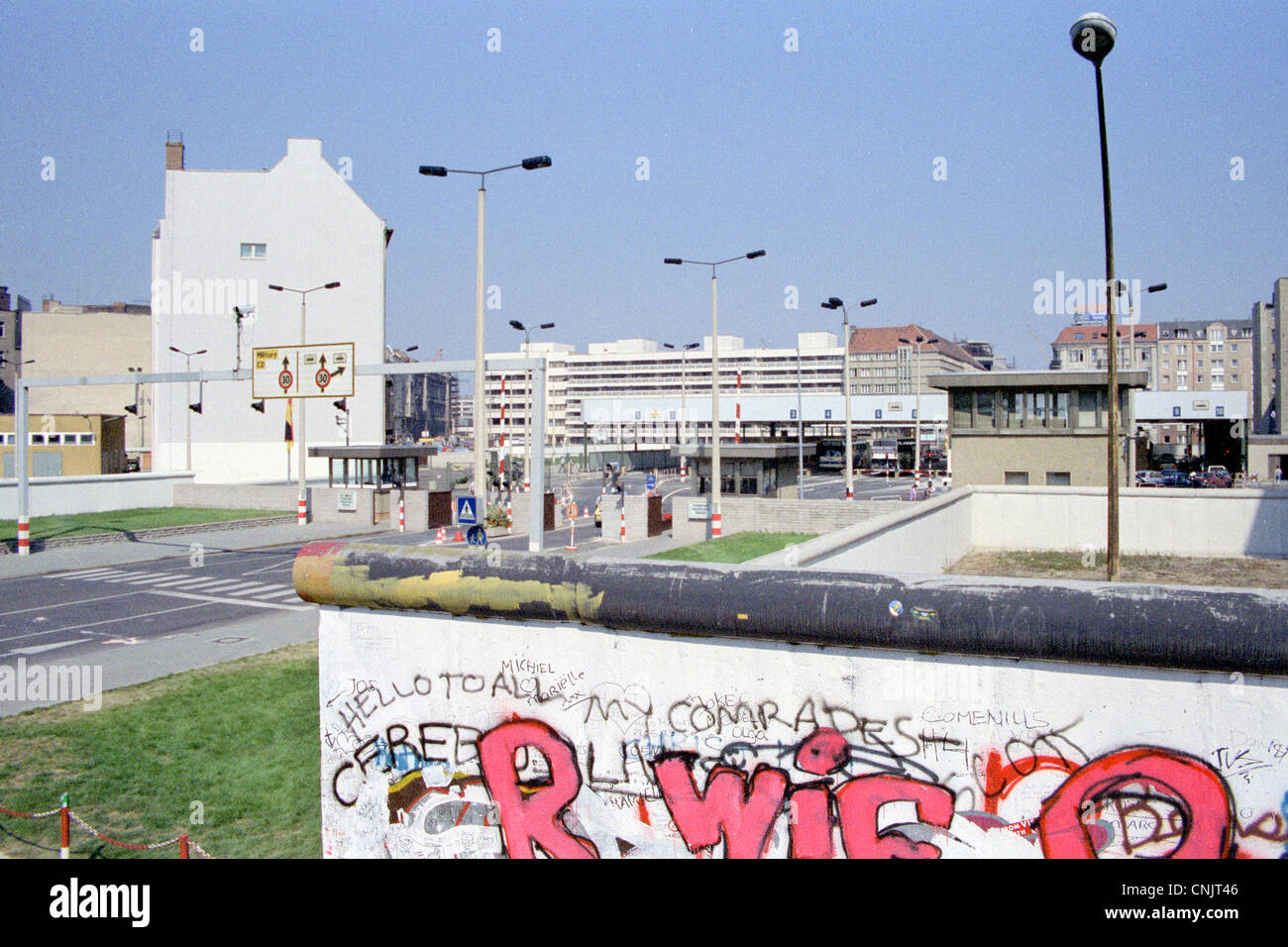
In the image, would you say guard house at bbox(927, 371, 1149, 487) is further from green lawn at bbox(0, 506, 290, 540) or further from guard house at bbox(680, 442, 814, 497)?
green lawn at bbox(0, 506, 290, 540)

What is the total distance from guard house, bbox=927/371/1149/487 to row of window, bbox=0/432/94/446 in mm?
41233

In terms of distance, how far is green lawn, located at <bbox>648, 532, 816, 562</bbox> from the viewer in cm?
2269

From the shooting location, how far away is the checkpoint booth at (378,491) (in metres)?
36.7

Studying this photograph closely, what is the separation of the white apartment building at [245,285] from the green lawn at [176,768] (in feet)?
175

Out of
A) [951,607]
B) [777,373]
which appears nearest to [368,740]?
[951,607]

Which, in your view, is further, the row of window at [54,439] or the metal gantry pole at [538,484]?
the row of window at [54,439]

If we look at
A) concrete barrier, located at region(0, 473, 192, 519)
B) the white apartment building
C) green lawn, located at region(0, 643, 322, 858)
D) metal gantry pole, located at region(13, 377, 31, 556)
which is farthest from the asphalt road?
the white apartment building

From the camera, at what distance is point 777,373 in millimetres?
171000

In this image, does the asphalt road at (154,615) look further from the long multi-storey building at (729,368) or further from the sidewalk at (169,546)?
the long multi-storey building at (729,368)

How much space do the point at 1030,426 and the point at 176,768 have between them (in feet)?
93.3

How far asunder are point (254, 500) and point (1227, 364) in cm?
15175

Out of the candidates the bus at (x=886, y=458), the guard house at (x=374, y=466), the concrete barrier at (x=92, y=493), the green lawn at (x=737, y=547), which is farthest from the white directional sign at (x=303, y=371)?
the bus at (x=886, y=458)

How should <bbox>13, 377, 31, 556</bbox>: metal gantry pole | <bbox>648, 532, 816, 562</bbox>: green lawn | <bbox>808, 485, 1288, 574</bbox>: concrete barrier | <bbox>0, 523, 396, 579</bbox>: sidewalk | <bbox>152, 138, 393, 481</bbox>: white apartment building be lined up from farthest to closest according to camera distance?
1. <bbox>152, 138, 393, 481</bbox>: white apartment building
2. <bbox>13, 377, 31, 556</bbox>: metal gantry pole
3. <bbox>0, 523, 396, 579</bbox>: sidewalk
4. <bbox>808, 485, 1288, 574</bbox>: concrete barrier
5. <bbox>648, 532, 816, 562</bbox>: green lawn
